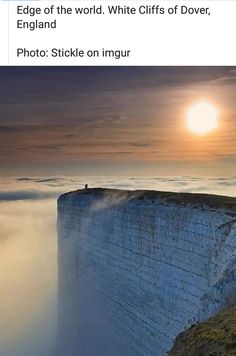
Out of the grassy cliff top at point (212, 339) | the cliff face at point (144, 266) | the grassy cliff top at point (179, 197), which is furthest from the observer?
the grassy cliff top at point (179, 197)

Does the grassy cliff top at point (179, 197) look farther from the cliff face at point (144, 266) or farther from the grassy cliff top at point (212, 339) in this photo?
the grassy cliff top at point (212, 339)

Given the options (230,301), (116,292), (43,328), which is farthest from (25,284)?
(230,301)

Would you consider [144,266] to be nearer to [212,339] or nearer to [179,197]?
[179,197]

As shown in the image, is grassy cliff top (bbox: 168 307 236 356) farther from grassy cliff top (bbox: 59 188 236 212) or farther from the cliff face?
grassy cliff top (bbox: 59 188 236 212)

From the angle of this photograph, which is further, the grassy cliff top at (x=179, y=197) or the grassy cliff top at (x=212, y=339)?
the grassy cliff top at (x=179, y=197)

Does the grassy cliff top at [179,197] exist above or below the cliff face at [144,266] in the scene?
above

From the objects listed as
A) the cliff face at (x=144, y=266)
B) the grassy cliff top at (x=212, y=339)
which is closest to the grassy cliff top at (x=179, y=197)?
the cliff face at (x=144, y=266)

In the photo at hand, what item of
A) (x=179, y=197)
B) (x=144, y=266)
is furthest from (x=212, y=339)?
(x=144, y=266)
